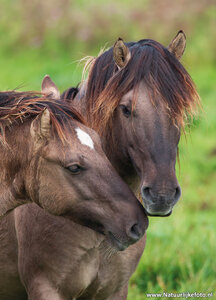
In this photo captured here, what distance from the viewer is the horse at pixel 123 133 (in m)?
3.57

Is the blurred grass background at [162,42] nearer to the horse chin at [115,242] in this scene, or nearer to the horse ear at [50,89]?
the horse ear at [50,89]

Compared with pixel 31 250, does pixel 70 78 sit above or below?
below

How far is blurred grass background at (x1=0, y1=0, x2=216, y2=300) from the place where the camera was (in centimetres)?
630

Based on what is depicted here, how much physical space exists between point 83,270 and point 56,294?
0.23m

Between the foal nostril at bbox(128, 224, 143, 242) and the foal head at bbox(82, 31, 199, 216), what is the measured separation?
0.59 ft

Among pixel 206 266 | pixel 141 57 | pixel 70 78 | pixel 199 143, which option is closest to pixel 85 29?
pixel 70 78

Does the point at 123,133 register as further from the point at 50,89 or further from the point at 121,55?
the point at 50,89

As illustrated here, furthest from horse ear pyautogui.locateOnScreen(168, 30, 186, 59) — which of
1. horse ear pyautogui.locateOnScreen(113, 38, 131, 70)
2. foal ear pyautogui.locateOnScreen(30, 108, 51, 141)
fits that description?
foal ear pyautogui.locateOnScreen(30, 108, 51, 141)

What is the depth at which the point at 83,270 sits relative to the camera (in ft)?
12.3

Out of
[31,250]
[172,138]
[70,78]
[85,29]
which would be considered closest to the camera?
[172,138]

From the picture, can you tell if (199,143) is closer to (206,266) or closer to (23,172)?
(206,266)

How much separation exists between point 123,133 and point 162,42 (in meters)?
11.0

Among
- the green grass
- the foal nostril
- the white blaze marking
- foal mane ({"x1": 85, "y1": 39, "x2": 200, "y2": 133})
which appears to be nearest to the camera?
the foal nostril

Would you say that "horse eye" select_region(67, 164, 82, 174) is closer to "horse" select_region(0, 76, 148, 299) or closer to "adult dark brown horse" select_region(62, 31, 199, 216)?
"horse" select_region(0, 76, 148, 299)
